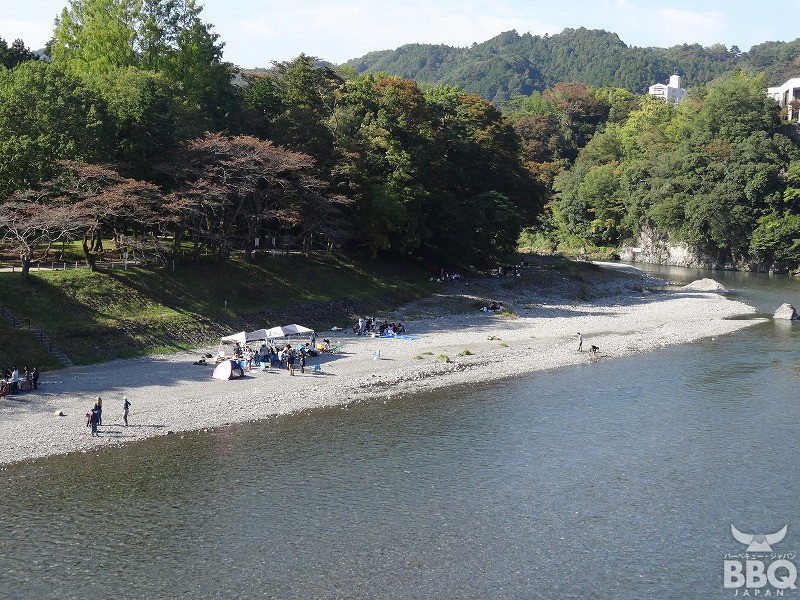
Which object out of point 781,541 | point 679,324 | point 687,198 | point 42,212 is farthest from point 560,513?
point 687,198

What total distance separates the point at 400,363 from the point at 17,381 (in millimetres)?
19190

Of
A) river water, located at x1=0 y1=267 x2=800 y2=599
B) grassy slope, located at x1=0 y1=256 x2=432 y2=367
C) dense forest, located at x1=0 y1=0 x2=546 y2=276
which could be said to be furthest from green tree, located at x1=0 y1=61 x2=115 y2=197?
river water, located at x1=0 y1=267 x2=800 y2=599

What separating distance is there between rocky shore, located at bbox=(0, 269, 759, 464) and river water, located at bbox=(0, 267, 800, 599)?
177cm

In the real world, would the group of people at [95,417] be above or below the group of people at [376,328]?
below

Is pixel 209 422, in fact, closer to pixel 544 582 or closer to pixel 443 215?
pixel 544 582

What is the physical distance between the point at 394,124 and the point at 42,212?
3273 centimetres

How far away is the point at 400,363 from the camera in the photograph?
42219 mm

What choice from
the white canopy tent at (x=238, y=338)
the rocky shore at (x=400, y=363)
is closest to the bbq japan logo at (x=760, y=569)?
the rocky shore at (x=400, y=363)

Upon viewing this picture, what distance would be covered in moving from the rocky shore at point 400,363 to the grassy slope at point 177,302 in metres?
1.85

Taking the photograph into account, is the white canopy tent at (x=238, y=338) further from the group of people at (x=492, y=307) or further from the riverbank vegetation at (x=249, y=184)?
the group of people at (x=492, y=307)

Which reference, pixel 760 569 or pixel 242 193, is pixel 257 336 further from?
pixel 760 569

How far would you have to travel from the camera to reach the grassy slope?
38.9 m

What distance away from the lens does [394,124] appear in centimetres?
6519

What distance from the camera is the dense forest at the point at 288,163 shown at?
148 feet
